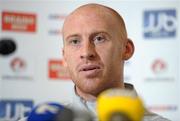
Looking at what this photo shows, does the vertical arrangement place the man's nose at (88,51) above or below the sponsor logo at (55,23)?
below

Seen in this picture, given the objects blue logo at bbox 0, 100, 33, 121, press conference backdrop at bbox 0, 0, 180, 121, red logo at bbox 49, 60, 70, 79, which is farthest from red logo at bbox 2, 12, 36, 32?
blue logo at bbox 0, 100, 33, 121

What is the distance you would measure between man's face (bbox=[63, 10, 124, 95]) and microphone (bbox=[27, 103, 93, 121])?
1.54 feet

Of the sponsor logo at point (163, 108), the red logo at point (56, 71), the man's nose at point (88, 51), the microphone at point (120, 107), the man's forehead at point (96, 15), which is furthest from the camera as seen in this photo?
the red logo at point (56, 71)

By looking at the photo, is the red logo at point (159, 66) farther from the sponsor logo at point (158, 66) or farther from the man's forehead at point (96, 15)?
the man's forehead at point (96, 15)

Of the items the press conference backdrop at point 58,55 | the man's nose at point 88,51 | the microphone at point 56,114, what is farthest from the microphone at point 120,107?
the press conference backdrop at point 58,55

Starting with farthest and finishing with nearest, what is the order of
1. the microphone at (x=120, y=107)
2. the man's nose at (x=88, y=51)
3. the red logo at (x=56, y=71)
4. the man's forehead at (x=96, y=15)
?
the red logo at (x=56, y=71) < the man's forehead at (x=96, y=15) < the man's nose at (x=88, y=51) < the microphone at (x=120, y=107)

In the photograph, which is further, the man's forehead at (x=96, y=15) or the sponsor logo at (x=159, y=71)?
the sponsor logo at (x=159, y=71)

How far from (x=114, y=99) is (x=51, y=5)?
181 cm

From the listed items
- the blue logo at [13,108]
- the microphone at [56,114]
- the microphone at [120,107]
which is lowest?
the blue logo at [13,108]

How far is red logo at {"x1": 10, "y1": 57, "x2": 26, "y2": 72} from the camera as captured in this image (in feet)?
7.38

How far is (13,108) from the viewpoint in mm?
2240

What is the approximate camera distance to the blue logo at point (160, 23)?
7.14 feet

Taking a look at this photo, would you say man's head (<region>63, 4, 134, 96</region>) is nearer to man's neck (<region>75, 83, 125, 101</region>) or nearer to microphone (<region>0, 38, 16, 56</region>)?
man's neck (<region>75, 83, 125, 101</region>)

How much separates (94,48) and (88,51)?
0.04m
